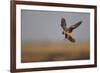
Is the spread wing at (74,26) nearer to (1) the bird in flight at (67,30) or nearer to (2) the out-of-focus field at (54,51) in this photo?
(1) the bird in flight at (67,30)

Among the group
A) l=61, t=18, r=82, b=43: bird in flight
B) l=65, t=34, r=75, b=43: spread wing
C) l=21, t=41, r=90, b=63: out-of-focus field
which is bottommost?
l=21, t=41, r=90, b=63: out-of-focus field

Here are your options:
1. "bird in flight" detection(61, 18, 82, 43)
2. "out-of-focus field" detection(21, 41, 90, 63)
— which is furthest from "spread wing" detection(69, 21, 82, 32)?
"out-of-focus field" detection(21, 41, 90, 63)

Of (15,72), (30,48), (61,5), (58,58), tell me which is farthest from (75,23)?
(15,72)

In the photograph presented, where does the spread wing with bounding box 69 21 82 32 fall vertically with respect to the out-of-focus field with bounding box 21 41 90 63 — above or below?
above

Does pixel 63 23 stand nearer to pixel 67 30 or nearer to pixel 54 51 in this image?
pixel 67 30

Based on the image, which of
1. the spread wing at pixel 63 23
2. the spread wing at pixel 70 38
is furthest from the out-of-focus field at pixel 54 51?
the spread wing at pixel 63 23

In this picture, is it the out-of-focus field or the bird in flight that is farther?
the bird in flight

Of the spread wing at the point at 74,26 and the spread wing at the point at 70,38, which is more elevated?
the spread wing at the point at 74,26

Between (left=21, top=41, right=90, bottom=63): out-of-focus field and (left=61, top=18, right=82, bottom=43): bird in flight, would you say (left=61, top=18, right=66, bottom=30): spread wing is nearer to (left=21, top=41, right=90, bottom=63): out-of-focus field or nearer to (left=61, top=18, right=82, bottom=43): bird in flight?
(left=61, top=18, right=82, bottom=43): bird in flight
